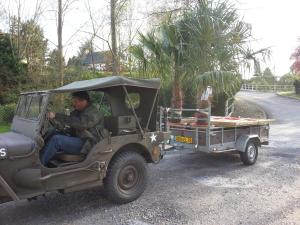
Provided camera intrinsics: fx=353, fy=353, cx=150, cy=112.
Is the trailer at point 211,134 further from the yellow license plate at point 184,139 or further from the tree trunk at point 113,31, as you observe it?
the tree trunk at point 113,31

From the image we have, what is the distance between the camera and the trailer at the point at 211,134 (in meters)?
6.96

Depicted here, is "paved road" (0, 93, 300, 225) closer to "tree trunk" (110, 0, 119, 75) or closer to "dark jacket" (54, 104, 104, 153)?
"dark jacket" (54, 104, 104, 153)

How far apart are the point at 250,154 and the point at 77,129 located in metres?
4.19

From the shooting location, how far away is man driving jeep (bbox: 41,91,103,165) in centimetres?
477

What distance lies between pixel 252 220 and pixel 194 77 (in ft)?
15.8

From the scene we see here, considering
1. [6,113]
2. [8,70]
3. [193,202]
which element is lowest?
[193,202]

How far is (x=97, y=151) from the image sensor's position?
4.87m

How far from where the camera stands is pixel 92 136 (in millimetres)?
5051

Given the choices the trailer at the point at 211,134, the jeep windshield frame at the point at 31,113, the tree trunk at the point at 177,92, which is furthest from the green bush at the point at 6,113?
the jeep windshield frame at the point at 31,113

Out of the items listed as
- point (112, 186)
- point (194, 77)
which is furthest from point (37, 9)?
point (112, 186)

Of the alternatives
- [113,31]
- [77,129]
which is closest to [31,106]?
[77,129]

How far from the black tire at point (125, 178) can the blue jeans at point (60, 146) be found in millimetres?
559

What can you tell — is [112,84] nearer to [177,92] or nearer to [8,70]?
[177,92]

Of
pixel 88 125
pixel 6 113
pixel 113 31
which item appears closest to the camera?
pixel 88 125
